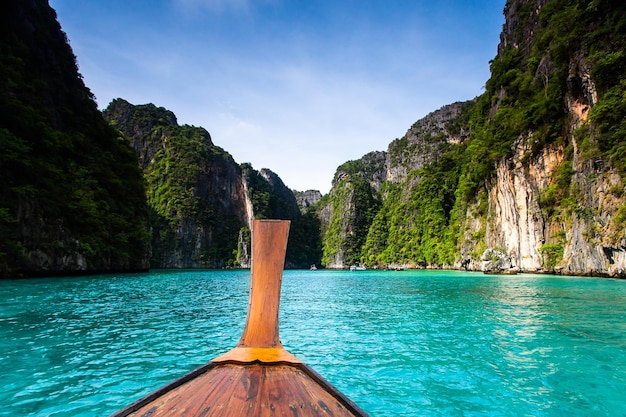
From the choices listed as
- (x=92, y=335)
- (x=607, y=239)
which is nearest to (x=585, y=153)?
(x=607, y=239)

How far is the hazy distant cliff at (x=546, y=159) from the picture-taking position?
26.1 m

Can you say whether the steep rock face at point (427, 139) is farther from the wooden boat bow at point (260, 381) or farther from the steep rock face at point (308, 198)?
the wooden boat bow at point (260, 381)

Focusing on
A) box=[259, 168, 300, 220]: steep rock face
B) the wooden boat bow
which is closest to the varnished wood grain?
the wooden boat bow

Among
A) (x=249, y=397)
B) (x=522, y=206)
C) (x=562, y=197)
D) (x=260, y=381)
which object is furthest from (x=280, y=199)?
(x=249, y=397)

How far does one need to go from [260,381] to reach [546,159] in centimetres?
4178

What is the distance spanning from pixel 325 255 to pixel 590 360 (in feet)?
387

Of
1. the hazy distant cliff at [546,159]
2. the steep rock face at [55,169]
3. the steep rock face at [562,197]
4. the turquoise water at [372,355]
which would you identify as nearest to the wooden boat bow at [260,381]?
the turquoise water at [372,355]

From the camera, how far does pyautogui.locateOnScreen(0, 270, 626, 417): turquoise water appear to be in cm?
471

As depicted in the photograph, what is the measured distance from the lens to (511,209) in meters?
41.5

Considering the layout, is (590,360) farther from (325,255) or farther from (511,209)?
(325,255)

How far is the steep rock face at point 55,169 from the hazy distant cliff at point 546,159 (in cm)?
4036

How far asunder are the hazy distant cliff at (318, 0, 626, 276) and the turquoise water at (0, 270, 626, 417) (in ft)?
59.1

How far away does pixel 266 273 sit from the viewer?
14.4 ft

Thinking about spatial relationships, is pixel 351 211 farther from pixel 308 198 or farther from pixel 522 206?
pixel 522 206
